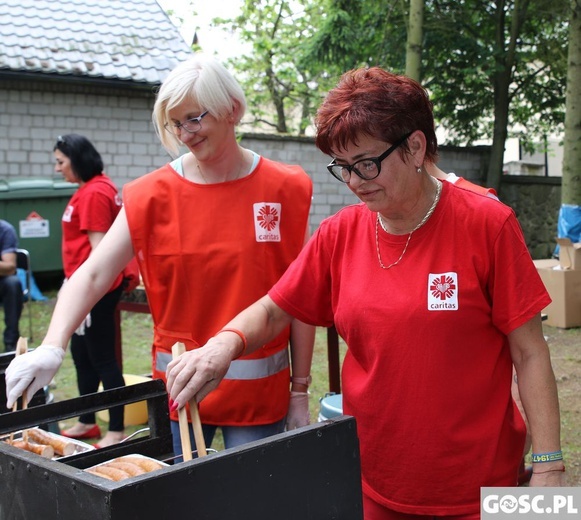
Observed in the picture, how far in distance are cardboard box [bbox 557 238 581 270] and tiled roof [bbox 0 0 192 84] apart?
6.51 m

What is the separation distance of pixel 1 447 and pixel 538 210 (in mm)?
13958

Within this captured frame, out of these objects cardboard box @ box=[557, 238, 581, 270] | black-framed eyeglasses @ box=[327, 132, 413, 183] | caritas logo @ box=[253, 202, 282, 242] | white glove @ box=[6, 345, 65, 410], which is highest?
black-framed eyeglasses @ box=[327, 132, 413, 183]

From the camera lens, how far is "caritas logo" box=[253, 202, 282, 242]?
8.27 feet

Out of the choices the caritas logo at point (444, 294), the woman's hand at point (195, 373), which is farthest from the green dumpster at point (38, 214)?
the caritas logo at point (444, 294)

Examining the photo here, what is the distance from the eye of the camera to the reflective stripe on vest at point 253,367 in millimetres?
2521

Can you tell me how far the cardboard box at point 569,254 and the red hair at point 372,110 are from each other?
6.45 m

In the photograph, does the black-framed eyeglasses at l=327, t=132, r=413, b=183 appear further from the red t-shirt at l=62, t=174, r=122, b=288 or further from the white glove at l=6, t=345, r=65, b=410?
the red t-shirt at l=62, t=174, r=122, b=288

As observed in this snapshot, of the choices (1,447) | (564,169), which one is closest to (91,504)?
(1,447)

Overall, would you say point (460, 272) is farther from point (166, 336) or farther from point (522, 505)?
point (166, 336)

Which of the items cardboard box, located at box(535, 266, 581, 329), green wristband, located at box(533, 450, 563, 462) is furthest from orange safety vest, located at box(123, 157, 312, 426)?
cardboard box, located at box(535, 266, 581, 329)

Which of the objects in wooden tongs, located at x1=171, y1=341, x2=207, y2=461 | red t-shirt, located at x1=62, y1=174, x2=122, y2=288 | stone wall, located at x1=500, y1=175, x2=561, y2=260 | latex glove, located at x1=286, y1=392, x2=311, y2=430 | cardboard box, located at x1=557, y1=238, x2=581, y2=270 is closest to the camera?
wooden tongs, located at x1=171, y1=341, x2=207, y2=461

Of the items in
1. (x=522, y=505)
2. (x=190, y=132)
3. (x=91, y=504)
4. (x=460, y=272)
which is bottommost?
(x=522, y=505)

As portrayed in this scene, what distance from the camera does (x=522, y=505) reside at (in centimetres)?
185

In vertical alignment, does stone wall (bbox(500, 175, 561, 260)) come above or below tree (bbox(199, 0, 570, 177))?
below
